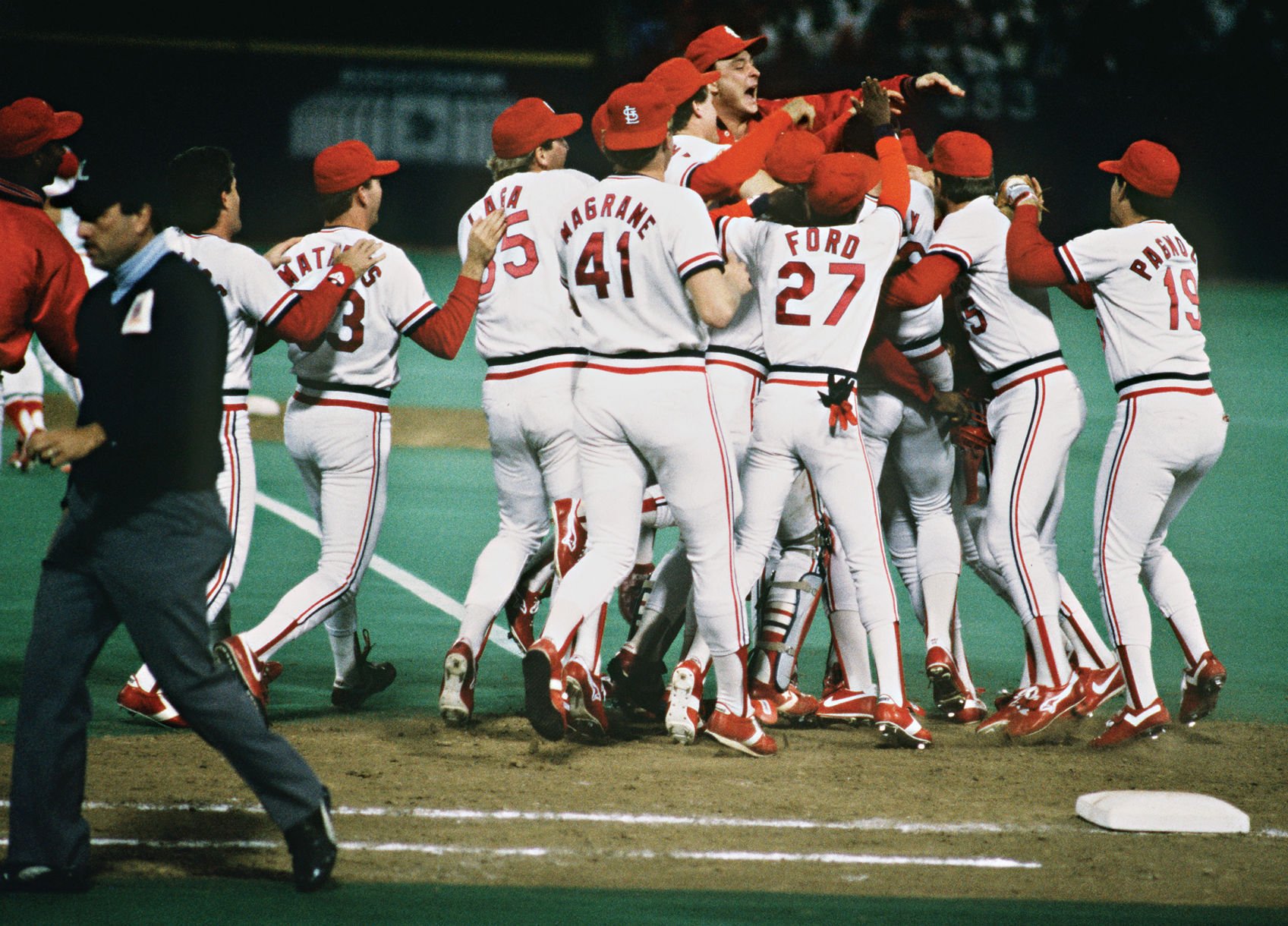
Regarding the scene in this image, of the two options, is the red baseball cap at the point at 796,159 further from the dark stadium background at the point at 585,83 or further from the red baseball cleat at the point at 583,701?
the dark stadium background at the point at 585,83

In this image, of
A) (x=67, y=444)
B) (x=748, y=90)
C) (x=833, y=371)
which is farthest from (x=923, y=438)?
(x=67, y=444)

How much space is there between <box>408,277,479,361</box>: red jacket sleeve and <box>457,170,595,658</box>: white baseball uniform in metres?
0.19

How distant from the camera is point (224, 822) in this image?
4.57 metres

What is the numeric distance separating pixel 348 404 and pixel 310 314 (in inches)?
16.5

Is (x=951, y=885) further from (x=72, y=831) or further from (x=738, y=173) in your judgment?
(x=738, y=173)

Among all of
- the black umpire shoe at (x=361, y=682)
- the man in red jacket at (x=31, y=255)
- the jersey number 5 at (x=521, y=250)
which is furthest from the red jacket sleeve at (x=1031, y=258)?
the man in red jacket at (x=31, y=255)

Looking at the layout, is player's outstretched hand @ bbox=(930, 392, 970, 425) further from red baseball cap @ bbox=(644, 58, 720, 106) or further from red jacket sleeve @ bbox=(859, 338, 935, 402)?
red baseball cap @ bbox=(644, 58, 720, 106)

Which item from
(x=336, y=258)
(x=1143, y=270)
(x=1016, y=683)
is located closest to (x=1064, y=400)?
(x=1143, y=270)

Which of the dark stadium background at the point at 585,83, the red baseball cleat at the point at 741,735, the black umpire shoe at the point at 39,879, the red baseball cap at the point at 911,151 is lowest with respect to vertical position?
the red baseball cleat at the point at 741,735

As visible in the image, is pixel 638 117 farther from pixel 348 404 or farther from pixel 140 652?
pixel 140 652

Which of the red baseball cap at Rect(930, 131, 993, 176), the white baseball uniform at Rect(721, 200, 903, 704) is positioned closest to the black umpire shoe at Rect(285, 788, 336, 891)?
the white baseball uniform at Rect(721, 200, 903, 704)

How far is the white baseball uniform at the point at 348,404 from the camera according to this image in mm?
5762

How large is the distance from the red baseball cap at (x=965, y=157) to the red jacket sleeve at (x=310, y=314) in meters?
2.43

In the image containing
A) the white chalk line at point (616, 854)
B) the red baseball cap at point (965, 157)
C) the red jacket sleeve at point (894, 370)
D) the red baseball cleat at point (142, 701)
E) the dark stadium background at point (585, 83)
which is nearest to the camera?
the white chalk line at point (616, 854)
